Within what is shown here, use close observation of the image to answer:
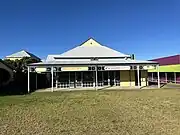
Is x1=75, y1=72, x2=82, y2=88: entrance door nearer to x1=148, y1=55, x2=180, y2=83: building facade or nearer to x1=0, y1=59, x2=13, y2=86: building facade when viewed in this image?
x1=0, y1=59, x2=13, y2=86: building facade

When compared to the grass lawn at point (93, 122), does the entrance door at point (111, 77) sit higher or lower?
higher

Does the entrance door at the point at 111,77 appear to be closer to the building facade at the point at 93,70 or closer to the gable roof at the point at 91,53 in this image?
the building facade at the point at 93,70

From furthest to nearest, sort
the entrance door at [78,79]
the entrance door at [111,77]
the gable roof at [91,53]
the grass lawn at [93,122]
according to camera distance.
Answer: the gable roof at [91,53] < the entrance door at [111,77] < the entrance door at [78,79] < the grass lawn at [93,122]

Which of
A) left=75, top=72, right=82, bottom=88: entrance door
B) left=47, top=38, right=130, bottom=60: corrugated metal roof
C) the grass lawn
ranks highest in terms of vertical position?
left=47, top=38, right=130, bottom=60: corrugated metal roof

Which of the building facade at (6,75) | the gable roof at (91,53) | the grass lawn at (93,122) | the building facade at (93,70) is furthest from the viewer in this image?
the gable roof at (91,53)

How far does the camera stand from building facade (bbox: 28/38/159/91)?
26141 mm

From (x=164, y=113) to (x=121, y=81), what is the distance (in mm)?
18902

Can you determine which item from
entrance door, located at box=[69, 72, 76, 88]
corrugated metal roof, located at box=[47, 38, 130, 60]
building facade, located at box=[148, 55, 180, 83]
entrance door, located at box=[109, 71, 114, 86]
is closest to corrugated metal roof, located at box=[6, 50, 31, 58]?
corrugated metal roof, located at box=[47, 38, 130, 60]

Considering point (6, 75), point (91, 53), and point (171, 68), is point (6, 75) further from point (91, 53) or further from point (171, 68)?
point (171, 68)

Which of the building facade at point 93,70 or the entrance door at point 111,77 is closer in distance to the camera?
the building facade at point 93,70

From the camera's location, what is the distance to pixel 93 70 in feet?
87.1

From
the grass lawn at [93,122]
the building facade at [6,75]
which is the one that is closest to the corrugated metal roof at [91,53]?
the building facade at [6,75]

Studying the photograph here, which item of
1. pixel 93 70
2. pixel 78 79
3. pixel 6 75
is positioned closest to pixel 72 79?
pixel 78 79

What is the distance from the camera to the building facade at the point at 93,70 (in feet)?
85.8
